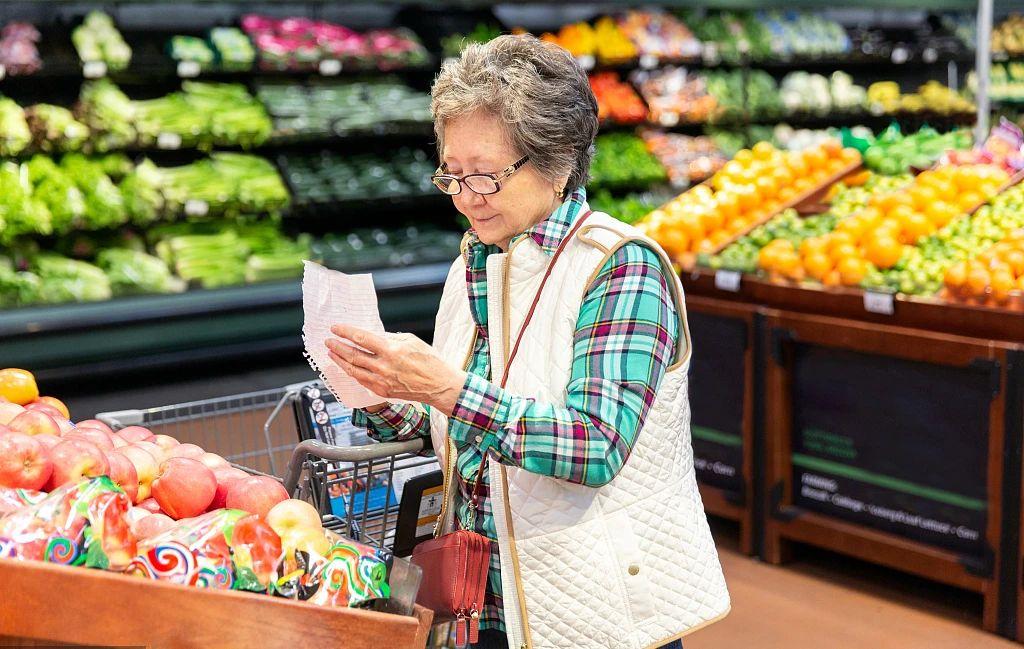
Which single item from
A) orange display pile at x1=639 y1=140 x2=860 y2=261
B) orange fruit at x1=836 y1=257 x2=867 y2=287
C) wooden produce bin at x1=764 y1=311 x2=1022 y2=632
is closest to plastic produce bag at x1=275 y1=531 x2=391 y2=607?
wooden produce bin at x1=764 y1=311 x2=1022 y2=632

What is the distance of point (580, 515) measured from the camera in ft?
5.48

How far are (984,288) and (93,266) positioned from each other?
4107 millimetres

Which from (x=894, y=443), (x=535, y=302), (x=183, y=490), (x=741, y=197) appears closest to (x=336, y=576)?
(x=183, y=490)

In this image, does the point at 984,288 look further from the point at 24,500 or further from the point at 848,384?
the point at 24,500

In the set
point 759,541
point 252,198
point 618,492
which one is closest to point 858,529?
point 759,541

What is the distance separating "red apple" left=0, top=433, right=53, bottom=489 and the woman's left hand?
394mm

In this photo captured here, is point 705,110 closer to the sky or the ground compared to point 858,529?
closer to the sky

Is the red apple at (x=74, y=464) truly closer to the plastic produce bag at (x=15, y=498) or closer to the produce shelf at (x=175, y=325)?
the plastic produce bag at (x=15, y=498)

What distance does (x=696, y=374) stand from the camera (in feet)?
13.8

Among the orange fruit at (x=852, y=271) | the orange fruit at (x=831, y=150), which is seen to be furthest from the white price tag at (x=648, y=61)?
the orange fruit at (x=852, y=271)

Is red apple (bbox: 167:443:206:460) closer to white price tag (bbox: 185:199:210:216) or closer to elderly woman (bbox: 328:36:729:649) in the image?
elderly woman (bbox: 328:36:729:649)

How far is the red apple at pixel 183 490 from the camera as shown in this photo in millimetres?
1534

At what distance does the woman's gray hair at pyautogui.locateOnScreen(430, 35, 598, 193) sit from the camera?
1650 mm

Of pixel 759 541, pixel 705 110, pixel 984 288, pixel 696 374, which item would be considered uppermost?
pixel 705 110
